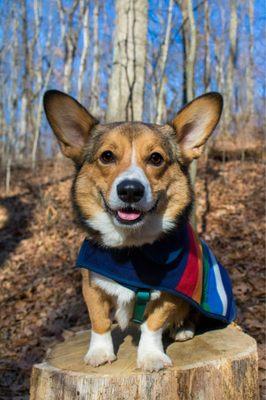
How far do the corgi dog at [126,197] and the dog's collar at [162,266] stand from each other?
55 millimetres

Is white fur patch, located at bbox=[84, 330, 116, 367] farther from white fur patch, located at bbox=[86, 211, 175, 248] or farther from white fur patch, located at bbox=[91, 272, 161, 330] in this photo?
white fur patch, located at bbox=[86, 211, 175, 248]

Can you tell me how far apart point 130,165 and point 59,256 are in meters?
6.03

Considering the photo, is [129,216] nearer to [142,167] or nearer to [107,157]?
[142,167]

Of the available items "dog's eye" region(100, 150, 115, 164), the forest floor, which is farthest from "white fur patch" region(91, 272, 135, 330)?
the forest floor

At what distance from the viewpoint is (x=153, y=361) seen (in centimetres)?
254

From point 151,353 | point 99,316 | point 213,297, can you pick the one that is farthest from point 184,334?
point 99,316

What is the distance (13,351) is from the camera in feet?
17.1

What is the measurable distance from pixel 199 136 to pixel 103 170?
2.59ft

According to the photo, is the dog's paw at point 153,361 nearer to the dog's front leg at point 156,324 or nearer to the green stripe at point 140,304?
the dog's front leg at point 156,324

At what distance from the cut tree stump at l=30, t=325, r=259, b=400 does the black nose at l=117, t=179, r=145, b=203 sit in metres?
0.96

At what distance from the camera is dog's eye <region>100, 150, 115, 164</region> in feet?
9.32

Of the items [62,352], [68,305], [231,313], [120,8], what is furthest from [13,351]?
[120,8]

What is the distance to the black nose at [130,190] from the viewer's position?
2448mm

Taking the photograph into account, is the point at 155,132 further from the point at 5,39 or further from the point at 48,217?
the point at 5,39
